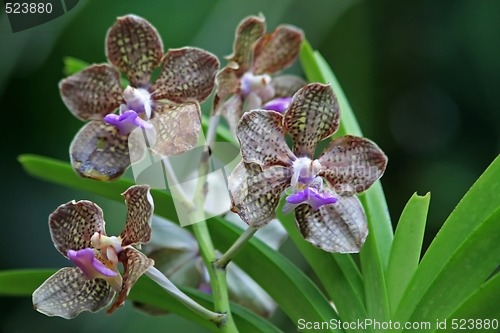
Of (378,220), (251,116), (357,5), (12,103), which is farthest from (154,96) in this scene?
(357,5)

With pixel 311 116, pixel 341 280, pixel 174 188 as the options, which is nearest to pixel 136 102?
pixel 174 188

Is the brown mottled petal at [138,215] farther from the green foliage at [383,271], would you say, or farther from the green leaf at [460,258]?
the green leaf at [460,258]

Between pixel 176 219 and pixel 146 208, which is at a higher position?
pixel 146 208

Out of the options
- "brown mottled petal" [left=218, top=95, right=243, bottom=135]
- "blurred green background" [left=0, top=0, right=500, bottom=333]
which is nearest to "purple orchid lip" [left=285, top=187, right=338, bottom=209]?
"brown mottled petal" [left=218, top=95, right=243, bottom=135]

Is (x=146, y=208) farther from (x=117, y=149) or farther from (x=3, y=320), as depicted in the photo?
(x=3, y=320)

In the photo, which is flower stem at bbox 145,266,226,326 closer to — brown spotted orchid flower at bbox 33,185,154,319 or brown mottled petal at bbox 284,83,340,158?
brown spotted orchid flower at bbox 33,185,154,319

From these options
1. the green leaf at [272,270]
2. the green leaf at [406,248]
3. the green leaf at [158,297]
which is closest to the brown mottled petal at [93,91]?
the green leaf at [272,270]

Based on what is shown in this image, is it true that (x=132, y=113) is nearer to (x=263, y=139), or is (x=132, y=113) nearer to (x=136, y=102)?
(x=136, y=102)

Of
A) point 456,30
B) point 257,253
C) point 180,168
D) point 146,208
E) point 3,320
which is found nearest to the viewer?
point 146,208
